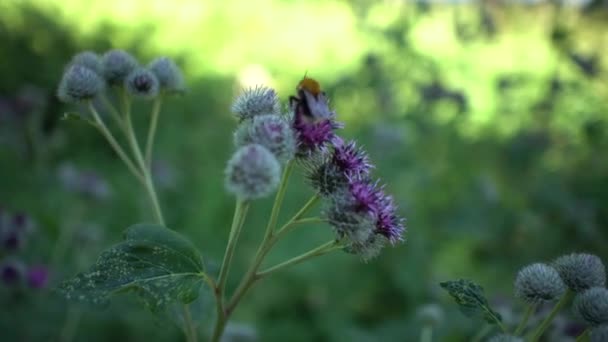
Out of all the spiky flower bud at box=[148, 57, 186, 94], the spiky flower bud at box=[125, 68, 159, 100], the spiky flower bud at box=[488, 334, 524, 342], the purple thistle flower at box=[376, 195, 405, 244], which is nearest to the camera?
the spiky flower bud at box=[488, 334, 524, 342]

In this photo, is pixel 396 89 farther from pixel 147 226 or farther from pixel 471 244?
pixel 147 226

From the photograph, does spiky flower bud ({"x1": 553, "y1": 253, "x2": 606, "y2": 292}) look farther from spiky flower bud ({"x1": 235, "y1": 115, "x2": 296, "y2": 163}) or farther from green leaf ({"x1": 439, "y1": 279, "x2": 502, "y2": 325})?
spiky flower bud ({"x1": 235, "y1": 115, "x2": 296, "y2": 163})

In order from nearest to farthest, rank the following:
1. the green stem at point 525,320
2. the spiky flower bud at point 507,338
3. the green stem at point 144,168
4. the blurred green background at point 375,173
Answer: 1. the spiky flower bud at point 507,338
2. the green stem at point 525,320
3. the green stem at point 144,168
4. the blurred green background at point 375,173

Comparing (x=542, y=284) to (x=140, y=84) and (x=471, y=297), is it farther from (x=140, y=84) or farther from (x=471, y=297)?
(x=140, y=84)

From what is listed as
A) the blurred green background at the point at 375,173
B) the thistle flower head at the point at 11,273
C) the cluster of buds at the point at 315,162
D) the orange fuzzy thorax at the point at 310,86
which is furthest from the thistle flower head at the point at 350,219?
the thistle flower head at the point at 11,273

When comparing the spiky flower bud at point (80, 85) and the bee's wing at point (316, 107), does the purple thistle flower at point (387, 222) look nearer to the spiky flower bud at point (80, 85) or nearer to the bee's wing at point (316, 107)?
the bee's wing at point (316, 107)

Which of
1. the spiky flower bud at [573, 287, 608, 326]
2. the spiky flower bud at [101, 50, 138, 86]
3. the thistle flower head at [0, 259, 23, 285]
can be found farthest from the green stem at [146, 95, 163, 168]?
the spiky flower bud at [573, 287, 608, 326]
